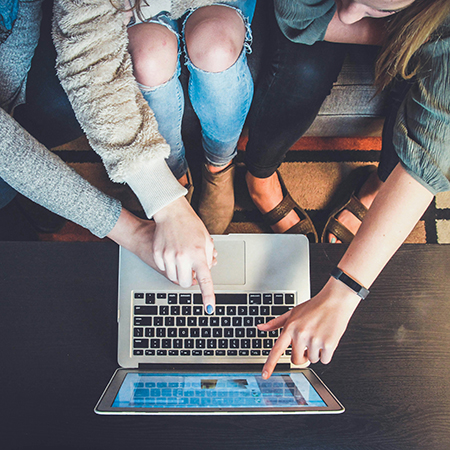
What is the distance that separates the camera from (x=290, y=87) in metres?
0.82

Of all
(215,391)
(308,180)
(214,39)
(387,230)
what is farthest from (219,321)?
(308,180)

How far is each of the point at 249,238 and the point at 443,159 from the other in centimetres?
38

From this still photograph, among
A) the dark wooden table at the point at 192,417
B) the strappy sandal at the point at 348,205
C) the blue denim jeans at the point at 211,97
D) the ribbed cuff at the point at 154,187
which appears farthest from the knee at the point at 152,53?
the strappy sandal at the point at 348,205

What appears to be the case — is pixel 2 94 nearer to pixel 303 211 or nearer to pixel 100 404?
pixel 100 404

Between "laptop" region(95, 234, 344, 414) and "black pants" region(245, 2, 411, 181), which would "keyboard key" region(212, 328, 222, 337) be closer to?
"laptop" region(95, 234, 344, 414)

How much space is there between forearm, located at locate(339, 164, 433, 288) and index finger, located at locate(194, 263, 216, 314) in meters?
0.25

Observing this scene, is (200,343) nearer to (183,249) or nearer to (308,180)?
(183,249)

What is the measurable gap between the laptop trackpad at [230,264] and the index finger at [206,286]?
8 cm

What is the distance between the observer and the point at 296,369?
63cm

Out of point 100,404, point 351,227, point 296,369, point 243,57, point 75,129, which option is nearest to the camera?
point 100,404

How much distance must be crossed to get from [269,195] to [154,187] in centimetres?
59

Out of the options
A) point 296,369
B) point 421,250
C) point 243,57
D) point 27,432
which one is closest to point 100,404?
point 27,432

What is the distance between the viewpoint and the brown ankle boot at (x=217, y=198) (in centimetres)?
103

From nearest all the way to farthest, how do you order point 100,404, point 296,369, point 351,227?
1. point 100,404
2. point 296,369
3. point 351,227
